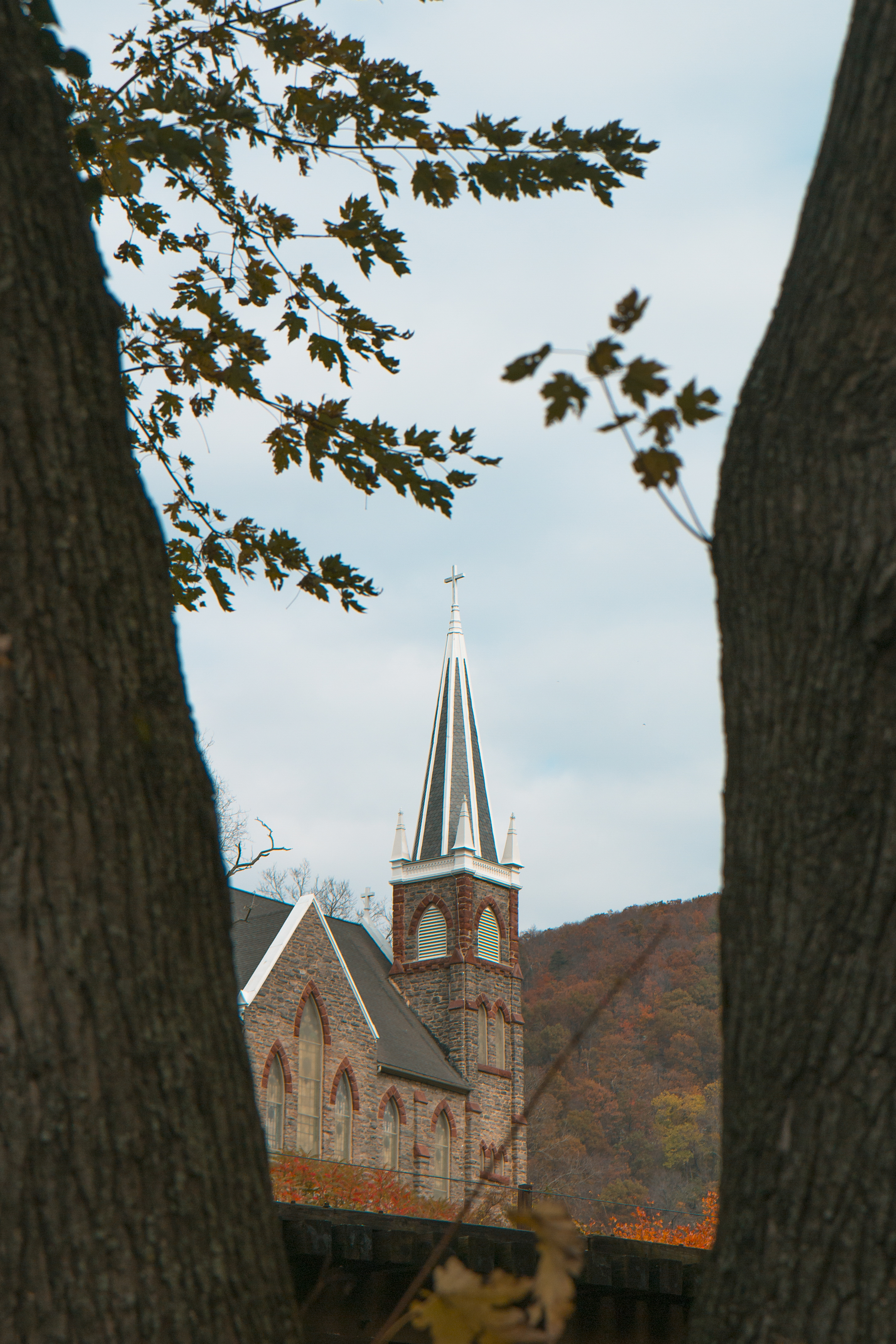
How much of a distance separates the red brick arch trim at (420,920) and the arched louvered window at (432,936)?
68 mm

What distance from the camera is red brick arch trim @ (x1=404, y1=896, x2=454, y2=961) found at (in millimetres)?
42938

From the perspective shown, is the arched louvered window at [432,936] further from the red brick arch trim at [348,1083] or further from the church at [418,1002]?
the red brick arch trim at [348,1083]

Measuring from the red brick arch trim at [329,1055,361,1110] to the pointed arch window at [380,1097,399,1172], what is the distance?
180 centimetres

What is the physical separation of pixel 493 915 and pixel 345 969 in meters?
11.6

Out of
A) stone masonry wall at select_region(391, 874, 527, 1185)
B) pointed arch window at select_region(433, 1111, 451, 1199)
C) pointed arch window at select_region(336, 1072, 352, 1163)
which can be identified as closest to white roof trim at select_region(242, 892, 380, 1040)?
pointed arch window at select_region(336, 1072, 352, 1163)

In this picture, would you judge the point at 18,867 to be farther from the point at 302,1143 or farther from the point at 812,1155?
the point at 302,1143

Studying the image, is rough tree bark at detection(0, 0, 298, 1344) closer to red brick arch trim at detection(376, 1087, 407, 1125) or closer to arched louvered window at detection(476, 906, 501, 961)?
red brick arch trim at detection(376, 1087, 407, 1125)

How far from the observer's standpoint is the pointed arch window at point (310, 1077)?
3212 centimetres

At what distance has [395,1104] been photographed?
35.9 metres

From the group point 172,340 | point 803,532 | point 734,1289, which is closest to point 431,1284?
point 734,1289

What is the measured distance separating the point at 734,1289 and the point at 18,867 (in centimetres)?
124

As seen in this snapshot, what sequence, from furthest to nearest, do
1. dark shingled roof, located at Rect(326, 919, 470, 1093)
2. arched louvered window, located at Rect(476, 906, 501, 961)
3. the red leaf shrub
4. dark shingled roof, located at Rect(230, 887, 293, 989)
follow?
arched louvered window, located at Rect(476, 906, 501, 961) < dark shingled roof, located at Rect(326, 919, 470, 1093) < dark shingled roof, located at Rect(230, 887, 293, 989) < the red leaf shrub

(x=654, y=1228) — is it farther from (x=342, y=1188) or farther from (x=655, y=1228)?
(x=342, y=1188)

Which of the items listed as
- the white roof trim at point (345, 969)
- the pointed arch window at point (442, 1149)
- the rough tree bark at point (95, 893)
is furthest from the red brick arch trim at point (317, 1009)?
the rough tree bark at point (95, 893)
